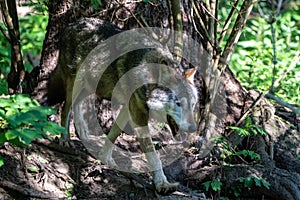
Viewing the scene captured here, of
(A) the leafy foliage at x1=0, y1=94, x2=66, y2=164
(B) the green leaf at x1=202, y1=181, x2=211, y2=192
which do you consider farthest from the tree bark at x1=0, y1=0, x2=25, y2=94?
Result: (A) the leafy foliage at x1=0, y1=94, x2=66, y2=164

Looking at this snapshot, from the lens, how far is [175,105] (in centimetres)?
460

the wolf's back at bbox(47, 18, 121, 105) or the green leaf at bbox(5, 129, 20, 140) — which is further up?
the wolf's back at bbox(47, 18, 121, 105)

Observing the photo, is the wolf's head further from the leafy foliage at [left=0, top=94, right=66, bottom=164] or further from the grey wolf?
the leafy foliage at [left=0, top=94, right=66, bottom=164]

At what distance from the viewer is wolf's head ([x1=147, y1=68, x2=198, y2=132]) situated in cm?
454

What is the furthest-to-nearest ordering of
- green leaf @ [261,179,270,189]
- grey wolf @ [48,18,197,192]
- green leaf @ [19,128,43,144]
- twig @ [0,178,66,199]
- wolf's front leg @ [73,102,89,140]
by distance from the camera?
wolf's front leg @ [73,102,89,140]
green leaf @ [261,179,270,189]
grey wolf @ [48,18,197,192]
twig @ [0,178,66,199]
green leaf @ [19,128,43,144]

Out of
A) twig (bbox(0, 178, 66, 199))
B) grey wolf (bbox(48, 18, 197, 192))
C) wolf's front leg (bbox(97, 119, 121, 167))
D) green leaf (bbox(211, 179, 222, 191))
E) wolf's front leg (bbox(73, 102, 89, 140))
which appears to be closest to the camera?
twig (bbox(0, 178, 66, 199))

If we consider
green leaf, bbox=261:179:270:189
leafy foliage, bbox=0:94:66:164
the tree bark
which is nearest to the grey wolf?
the tree bark

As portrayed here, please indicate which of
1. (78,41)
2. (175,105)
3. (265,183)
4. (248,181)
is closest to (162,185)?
(175,105)

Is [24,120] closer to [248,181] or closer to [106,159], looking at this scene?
[106,159]

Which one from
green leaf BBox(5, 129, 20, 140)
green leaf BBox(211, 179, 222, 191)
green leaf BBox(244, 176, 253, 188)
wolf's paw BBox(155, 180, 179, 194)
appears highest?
green leaf BBox(5, 129, 20, 140)

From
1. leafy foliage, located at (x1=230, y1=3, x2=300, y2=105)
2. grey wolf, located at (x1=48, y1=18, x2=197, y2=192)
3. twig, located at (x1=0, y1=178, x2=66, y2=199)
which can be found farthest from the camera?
leafy foliage, located at (x1=230, y1=3, x2=300, y2=105)

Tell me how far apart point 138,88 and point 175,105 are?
1.32 feet

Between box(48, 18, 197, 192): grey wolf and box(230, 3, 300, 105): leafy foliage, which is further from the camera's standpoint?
box(230, 3, 300, 105): leafy foliage

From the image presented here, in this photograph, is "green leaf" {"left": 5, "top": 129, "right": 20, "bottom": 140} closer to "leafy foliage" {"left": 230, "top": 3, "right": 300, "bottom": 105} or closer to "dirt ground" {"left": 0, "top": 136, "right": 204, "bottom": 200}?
"dirt ground" {"left": 0, "top": 136, "right": 204, "bottom": 200}
